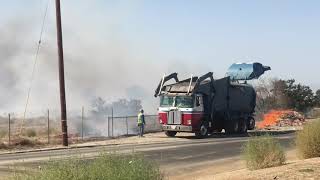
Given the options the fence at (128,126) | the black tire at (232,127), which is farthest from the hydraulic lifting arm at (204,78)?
the fence at (128,126)

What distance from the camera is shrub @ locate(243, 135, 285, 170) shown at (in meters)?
15.3

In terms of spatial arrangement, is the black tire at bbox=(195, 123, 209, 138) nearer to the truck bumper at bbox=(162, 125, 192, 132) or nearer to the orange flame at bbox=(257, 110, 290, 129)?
the truck bumper at bbox=(162, 125, 192, 132)

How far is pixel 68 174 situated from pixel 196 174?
9.84 m

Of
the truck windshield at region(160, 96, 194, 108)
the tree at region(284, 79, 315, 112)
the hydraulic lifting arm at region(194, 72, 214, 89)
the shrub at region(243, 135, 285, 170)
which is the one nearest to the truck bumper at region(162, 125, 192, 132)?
the truck windshield at region(160, 96, 194, 108)

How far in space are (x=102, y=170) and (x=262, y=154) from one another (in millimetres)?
8457

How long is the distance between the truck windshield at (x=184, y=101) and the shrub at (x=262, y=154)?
1866cm

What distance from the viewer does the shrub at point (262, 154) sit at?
50.3 feet

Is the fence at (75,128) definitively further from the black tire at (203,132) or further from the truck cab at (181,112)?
the black tire at (203,132)

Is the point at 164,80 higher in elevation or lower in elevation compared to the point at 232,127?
higher

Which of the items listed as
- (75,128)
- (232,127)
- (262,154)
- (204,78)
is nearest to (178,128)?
(204,78)

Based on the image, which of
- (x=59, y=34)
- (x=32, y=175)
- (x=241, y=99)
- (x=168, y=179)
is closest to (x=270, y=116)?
(x=241, y=99)

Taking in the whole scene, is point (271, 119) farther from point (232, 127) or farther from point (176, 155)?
point (176, 155)

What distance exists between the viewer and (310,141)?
17422 mm

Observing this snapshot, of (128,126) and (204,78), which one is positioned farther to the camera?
(128,126)
